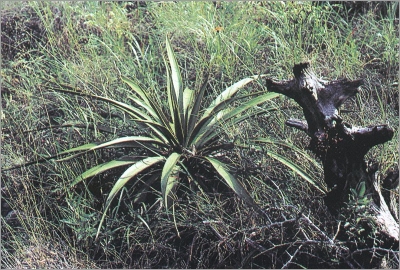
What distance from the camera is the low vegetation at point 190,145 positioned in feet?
11.1

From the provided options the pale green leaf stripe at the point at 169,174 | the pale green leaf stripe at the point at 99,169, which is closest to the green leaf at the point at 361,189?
the pale green leaf stripe at the point at 169,174

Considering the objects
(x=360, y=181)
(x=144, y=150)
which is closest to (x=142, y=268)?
(x=144, y=150)

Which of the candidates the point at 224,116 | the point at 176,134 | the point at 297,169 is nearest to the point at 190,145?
the point at 176,134

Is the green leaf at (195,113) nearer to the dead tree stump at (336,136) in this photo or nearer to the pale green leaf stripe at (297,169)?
the pale green leaf stripe at (297,169)

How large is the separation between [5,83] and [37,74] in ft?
0.76

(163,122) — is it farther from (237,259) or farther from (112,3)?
(112,3)

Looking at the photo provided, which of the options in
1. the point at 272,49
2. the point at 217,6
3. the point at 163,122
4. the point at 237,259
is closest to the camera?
the point at 237,259

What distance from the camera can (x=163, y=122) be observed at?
369 cm

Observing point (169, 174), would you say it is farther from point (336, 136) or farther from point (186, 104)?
point (336, 136)

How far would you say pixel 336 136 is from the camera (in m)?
3.12

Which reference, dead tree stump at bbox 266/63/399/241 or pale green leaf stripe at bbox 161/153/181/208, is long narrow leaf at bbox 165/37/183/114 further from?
dead tree stump at bbox 266/63/399/241

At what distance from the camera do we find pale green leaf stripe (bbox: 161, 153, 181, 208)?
10.8 ft

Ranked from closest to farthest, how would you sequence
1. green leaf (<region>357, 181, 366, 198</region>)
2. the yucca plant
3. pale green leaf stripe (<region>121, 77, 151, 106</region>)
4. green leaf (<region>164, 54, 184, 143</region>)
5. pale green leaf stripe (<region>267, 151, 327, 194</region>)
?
1. green leaf (<region>357, 181, 366, 198</region>)
2. pale green leaf stripe (<region>267, 151, 327, 194</region>)
3. the yucca plant
4. green leaf (<region>164, 54, 184, 143</region>)
5. pale green leaf stripe (<region>121, 77, 151, 106</region>)

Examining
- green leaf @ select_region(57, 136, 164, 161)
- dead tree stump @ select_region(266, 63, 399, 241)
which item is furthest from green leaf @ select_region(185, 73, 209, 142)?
dead tree stump @ select_region(266, 63, 399, 241)
